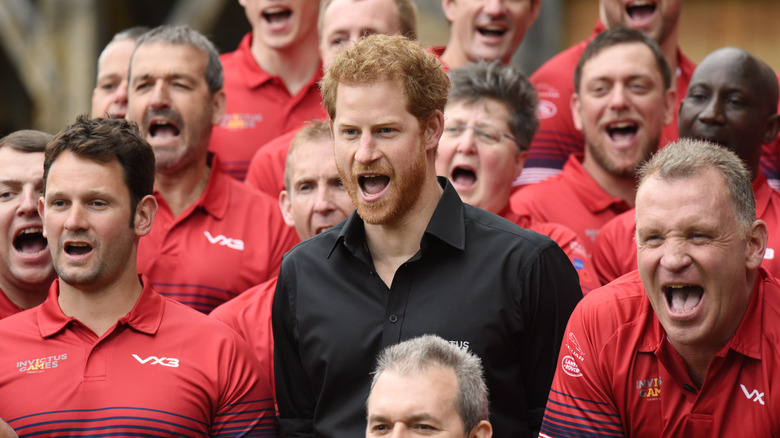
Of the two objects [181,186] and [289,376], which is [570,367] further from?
[181,186]

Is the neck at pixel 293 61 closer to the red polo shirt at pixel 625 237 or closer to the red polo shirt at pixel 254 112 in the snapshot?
the red polo shirt at pixel 254 112

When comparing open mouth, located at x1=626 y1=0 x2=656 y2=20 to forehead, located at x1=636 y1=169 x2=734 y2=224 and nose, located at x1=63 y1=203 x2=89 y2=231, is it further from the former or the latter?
nose, located at x1=63 y1=203 x2=89 y2=231

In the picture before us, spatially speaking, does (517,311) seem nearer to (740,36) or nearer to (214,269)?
(214,269)

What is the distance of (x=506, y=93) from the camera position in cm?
664

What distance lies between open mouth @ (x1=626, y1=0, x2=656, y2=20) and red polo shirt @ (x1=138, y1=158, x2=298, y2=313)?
8.28ft

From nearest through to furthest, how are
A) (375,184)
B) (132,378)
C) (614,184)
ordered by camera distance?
(375,184) < (132,378) < (614,184)

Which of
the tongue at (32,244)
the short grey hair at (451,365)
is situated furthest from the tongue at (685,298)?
the tongue at (32,244)

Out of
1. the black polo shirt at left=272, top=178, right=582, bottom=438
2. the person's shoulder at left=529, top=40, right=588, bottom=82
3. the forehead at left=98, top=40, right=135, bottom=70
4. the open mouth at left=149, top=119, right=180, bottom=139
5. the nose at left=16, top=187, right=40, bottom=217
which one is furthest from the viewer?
the person's shoulder at left=529, top=40, right=588, bottom=82

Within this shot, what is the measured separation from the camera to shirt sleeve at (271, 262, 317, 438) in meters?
5.09

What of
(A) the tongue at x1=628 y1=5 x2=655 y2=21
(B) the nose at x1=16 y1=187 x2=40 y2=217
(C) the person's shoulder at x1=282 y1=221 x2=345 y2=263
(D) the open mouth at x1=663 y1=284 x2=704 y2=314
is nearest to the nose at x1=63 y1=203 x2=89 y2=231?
(B) the nose at x1=16 y1=187 x2=40 y2=217

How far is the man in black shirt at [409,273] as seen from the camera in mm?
4812

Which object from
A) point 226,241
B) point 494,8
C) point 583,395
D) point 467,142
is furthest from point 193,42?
point 583,395

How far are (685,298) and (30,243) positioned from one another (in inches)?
119

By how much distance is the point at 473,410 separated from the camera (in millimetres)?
4449
